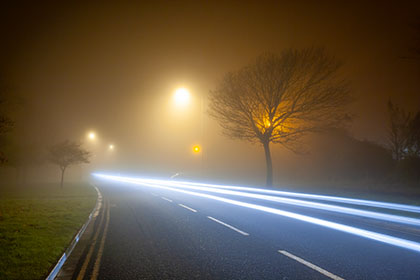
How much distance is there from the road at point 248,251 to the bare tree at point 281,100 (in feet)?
35.5

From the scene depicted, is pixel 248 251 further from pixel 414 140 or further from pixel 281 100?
pixel 414 140

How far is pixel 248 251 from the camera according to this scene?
5527mm

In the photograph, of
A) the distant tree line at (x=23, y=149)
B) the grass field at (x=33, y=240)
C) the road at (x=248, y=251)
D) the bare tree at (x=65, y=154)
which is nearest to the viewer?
the road at (x=248, y=251)

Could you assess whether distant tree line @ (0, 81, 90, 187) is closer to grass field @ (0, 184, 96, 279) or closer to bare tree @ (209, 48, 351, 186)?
grass field @ (0, 184, 96, 279)

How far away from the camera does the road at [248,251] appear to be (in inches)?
171

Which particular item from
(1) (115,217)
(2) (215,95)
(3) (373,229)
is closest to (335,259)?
(3) (373,229)

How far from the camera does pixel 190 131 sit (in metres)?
33.4

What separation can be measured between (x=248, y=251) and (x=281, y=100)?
15.8 metres

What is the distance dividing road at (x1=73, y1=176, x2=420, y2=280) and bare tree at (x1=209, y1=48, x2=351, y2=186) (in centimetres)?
1081

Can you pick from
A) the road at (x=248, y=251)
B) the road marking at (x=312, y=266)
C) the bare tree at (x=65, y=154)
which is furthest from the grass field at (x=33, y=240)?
the bare tree at (x=65, y=154)

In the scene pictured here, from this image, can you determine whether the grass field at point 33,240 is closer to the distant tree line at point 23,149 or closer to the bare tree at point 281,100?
the distant tree line at point 23,149

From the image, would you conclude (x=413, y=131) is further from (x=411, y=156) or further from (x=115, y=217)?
(x=115, y=217)

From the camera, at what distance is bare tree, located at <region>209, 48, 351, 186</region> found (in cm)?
1762

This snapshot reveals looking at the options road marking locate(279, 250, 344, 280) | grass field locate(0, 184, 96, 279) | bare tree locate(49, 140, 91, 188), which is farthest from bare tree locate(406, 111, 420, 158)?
bare tree locate(49, 140, 91, 188)
